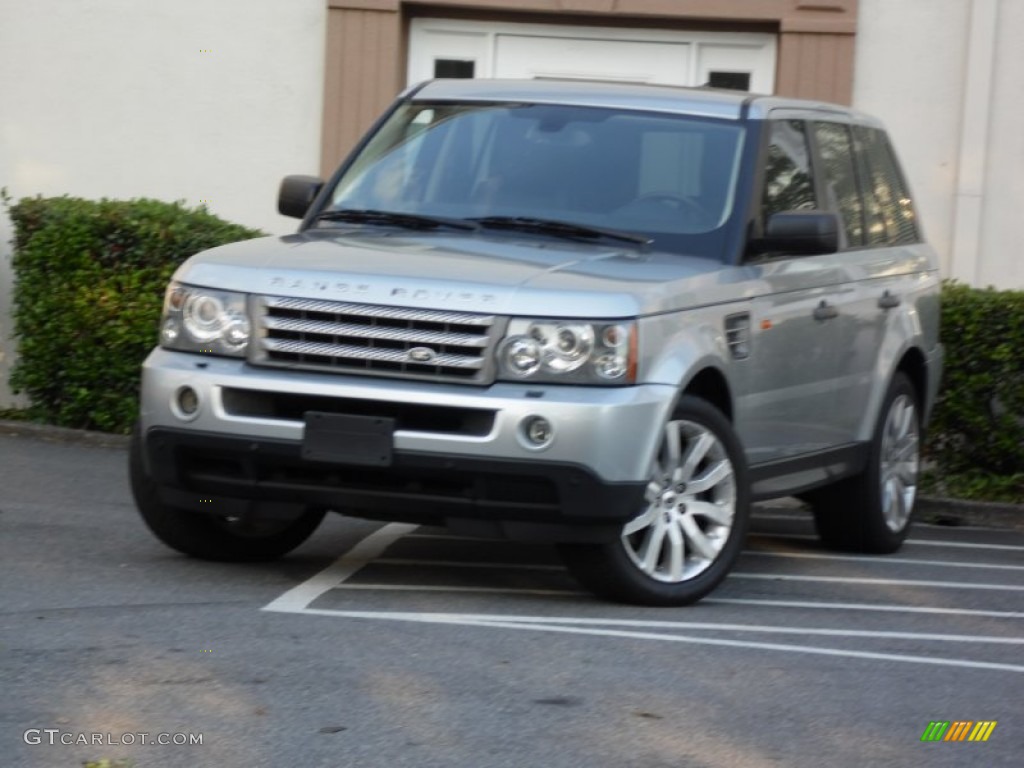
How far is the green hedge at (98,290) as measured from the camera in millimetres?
11180

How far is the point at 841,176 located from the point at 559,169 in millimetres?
A: 1581

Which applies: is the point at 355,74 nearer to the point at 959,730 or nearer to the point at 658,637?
the point at 658,637

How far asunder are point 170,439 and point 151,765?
2.30 metres

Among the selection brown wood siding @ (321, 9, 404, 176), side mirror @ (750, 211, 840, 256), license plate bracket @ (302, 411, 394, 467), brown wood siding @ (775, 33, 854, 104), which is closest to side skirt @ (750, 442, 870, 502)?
side mirror @ (750, 211, 840, 256)

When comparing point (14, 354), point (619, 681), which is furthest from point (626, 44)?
point (619, 681)

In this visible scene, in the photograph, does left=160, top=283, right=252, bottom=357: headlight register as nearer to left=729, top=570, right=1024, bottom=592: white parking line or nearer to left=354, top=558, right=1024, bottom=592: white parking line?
left=354, top=558, right=1024, bottom=592: white parking line

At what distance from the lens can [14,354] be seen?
12438 millimetres

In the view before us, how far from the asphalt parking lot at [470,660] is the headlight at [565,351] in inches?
31.8

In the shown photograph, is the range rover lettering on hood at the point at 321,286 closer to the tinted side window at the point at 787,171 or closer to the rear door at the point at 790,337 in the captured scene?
the rear door at the point at 790,337

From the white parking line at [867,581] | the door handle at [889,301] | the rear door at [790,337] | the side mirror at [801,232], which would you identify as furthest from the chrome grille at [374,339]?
the door handle at [889,301]

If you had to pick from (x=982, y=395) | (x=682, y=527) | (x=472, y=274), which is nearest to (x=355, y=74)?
→ (x=982, y=395)

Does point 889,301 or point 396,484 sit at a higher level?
point 889,301

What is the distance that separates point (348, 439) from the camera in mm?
6242

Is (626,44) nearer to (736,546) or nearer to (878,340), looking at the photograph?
(878,340)
